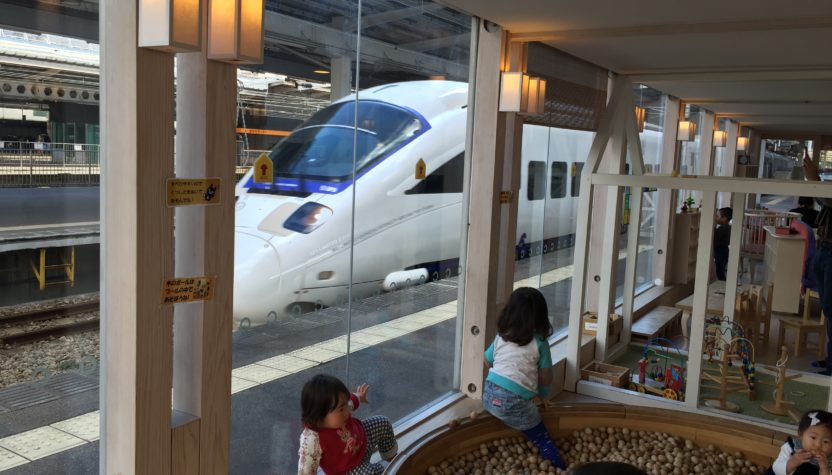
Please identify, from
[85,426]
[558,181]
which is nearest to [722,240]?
[558,181]

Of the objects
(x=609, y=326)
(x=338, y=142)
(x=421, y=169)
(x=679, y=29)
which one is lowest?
(x=609, y=326)

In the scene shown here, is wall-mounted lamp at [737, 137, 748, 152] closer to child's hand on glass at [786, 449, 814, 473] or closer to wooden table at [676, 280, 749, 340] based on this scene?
wooden table at [676, 280, 749, 340]

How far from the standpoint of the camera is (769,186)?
4414 mm

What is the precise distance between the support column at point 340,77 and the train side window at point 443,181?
125cm

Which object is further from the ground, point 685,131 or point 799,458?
point 685,131

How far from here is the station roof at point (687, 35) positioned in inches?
147

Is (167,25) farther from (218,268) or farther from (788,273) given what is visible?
(788,273)

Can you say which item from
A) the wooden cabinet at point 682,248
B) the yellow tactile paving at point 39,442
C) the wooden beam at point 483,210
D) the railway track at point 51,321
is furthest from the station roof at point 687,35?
the yellow tactile paving at point 39,442

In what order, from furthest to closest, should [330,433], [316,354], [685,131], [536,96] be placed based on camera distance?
1. [685,131]
2. [536,96]
3. [316,354]
4. [330,433]

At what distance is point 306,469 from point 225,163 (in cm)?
119

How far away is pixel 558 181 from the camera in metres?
7.33

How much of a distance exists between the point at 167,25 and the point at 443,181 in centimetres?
294

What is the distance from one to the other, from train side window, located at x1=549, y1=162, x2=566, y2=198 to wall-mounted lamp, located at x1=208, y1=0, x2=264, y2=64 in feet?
17.0

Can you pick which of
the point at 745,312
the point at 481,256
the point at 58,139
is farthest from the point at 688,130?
the point at 58,139
